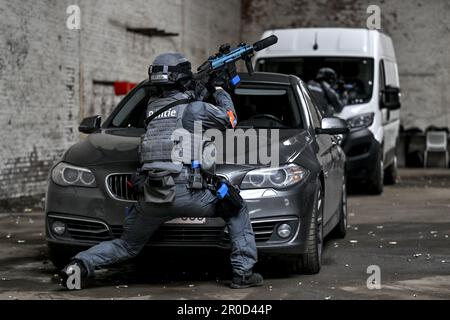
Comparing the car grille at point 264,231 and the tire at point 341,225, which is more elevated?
the car grille at point 264,231

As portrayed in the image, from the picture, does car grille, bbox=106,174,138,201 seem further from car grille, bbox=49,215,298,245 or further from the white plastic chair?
the white plastic chair

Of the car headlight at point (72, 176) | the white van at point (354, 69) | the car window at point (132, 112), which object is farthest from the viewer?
the white van at point (354, 69)

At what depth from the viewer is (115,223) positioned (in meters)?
7.23

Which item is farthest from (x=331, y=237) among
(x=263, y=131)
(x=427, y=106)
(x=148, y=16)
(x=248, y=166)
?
(x=427, y=106)

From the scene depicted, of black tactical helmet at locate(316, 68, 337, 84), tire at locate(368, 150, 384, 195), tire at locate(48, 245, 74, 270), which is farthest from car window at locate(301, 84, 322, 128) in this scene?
tire at locate(368, 150, 384, 195)

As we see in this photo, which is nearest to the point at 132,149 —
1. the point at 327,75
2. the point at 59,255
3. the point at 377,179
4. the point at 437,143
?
the point at 59,255

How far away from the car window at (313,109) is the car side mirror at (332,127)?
0.11m

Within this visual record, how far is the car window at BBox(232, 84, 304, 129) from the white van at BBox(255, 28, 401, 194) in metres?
5.50

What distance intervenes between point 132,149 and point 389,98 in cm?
796

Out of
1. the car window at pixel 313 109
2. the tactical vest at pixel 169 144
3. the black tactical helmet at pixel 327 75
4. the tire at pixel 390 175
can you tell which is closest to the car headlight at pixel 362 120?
the black tactical helmet at pixel 327 75

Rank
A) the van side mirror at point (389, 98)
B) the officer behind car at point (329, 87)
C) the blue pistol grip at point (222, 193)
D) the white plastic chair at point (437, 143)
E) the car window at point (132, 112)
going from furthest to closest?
the white plastic chair at point (437, 143) < the van side mirror at point (389, 98) < the officer behind car at point (329, 87) < the car window at point (132, 112) < the blue pistol grip at point (222, 193)

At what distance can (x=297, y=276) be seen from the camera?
761 centimetres

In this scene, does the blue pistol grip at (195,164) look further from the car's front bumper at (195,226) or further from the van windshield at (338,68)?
the van windshield at (338,68)

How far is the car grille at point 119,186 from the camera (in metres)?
7.27
